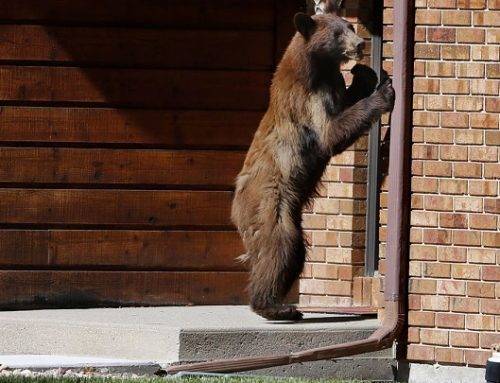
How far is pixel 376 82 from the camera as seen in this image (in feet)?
27.4

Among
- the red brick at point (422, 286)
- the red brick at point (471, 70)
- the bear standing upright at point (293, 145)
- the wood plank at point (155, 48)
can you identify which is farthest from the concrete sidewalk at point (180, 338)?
the wood plank at point (155, 48)

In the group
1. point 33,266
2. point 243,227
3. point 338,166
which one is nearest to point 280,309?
point 243,227

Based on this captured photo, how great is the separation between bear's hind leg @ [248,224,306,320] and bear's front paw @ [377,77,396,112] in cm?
99

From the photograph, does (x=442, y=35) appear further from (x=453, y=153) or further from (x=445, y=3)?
(x=453, y=153)

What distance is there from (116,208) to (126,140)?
1.61 feet

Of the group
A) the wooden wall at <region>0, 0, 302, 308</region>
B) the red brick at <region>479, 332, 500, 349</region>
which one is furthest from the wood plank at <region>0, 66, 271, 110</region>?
the red brick at <region>479, 332, 500, 349</region>

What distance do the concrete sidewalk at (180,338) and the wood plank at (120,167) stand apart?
3.44 feet

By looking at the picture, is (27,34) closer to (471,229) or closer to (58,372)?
(58,372)

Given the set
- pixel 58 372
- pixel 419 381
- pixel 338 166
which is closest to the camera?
pixel 58 372

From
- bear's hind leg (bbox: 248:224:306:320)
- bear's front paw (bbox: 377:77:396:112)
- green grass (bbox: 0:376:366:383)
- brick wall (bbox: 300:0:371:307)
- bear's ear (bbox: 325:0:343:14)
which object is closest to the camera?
green grass (bbox: 0:376:366:383)

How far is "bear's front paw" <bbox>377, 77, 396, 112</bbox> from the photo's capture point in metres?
8.10

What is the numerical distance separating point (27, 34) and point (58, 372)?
2.63m

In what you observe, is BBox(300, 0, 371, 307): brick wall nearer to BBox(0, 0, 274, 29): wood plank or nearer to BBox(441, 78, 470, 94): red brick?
BBox(0, 0, 274, 29): wood plank

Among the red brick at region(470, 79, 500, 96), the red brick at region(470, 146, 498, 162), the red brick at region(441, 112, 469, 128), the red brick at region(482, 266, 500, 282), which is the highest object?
the red brick at region(470, 79, 500, 96)
